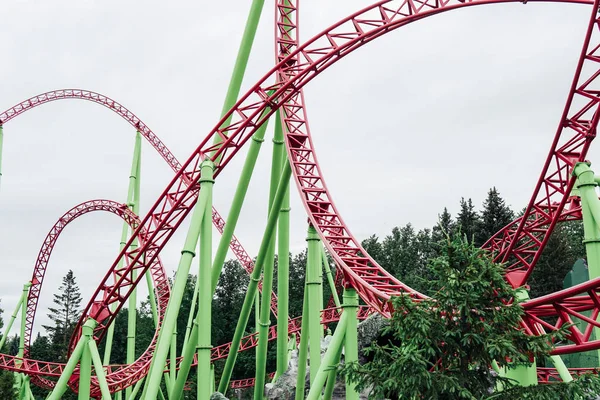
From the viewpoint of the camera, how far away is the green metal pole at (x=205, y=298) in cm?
805

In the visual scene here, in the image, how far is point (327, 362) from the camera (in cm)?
766

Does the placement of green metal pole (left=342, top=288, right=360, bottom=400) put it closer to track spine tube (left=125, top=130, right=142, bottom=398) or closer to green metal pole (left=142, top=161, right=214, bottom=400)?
green metal pole (left=142, top=161, right=214, bottom=400)

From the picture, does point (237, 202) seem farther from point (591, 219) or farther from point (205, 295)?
point (591, 219)

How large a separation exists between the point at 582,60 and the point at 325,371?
495 cm

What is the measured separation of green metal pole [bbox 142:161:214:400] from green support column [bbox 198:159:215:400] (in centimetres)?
8

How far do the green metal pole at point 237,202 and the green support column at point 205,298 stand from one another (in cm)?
108

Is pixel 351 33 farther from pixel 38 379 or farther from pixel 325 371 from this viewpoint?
pixel 38 379

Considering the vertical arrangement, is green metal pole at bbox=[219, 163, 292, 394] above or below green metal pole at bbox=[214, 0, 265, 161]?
below

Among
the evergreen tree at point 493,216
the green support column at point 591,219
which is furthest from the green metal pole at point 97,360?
the evergreen tree at point 493,216

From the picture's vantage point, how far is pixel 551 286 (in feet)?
76.5

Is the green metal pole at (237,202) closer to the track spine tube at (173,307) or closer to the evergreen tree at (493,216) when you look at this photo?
the track spine tube at (173,307)

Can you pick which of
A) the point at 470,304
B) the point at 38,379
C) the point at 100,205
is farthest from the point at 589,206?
the point at 38,379

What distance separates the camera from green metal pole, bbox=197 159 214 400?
8055 mm

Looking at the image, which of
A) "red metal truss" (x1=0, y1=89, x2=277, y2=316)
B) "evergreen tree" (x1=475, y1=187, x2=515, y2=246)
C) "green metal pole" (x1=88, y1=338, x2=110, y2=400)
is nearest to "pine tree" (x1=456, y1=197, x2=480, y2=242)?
"evergreen tree" (x1=475, y1=187, x2=515, y2=246)
